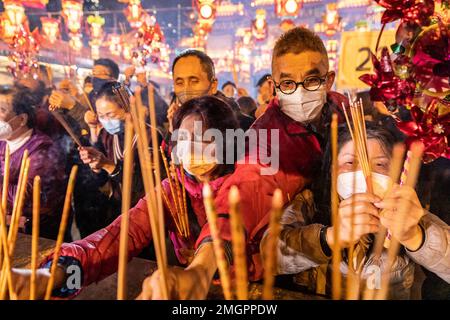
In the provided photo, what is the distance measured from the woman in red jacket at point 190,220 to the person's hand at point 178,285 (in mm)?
64

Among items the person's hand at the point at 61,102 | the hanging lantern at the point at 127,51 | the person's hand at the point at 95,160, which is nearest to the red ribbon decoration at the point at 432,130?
the person's hand at the point at 95,160

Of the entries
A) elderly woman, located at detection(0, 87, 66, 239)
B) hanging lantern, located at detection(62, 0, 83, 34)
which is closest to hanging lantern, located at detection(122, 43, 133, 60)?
hanging lantern, located at detection(62, 0, 83, 34)

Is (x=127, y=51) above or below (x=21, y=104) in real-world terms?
above

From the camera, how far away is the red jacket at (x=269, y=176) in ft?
4.14

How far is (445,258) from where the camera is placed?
1051mm

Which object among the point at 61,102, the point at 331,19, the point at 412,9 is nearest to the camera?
the point at 412,9

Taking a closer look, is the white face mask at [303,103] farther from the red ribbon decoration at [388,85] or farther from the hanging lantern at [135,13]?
the hanging lantern at [135,13]

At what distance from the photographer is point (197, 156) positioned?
130 centimetres

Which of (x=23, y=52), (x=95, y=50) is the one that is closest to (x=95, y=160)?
(x=23, y=52)

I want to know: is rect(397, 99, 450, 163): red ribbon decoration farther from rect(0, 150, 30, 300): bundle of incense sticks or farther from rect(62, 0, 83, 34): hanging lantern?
rect(62, 0, 83, 34): hanging lantern

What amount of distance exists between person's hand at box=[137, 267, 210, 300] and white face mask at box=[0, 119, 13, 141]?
1.54 meters

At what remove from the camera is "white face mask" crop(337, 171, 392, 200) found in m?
1.12

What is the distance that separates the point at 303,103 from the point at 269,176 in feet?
1.18

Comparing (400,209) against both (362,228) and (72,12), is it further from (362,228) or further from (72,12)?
(72,12)
